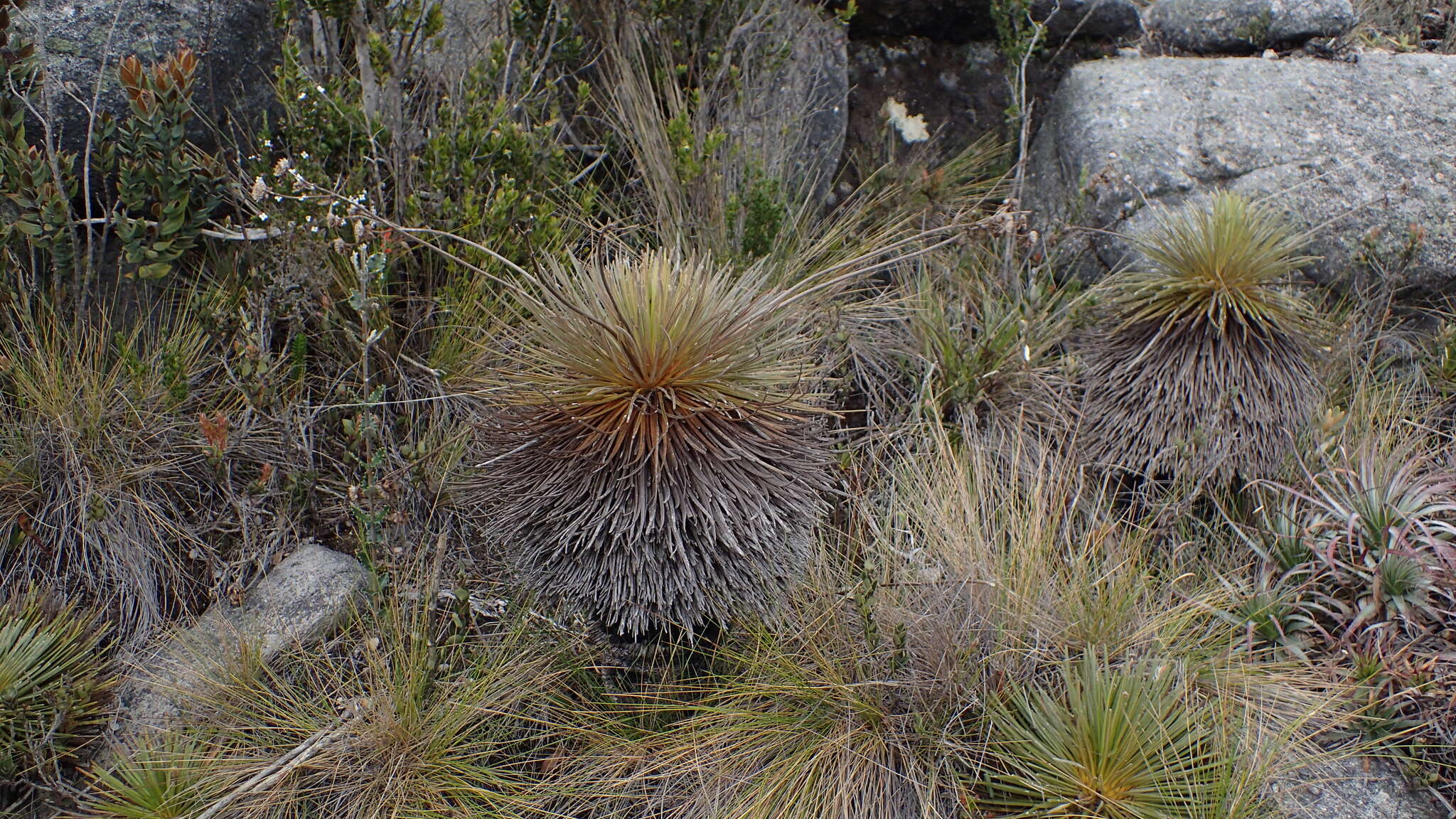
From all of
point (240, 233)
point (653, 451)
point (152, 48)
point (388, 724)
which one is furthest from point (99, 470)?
point (653, 451)

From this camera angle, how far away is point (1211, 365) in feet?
11.4

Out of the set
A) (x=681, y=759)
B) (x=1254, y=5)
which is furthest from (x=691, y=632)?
(x=1254, y=5)

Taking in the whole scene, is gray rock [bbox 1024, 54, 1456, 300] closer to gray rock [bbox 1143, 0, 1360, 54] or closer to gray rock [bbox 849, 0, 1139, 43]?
gray rock [bbox 1143, 0, 1360, 54]

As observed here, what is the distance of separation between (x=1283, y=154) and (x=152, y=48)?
4604 mm

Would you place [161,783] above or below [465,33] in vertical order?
below

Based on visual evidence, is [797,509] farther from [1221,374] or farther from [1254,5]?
[1254,5]

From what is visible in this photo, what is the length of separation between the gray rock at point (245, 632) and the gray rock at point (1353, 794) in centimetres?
266

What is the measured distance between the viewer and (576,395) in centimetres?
259

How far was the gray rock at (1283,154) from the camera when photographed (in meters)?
4.32

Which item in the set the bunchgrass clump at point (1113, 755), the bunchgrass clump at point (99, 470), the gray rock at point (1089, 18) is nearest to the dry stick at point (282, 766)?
the bunchgrass clump at point (99, 470)

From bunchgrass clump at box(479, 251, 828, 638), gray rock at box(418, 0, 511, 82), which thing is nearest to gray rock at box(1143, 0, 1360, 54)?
gray rock at box(418, 0, 511, 82)

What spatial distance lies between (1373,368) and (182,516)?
4.58 m

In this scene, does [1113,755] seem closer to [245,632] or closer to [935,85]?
[245,632]

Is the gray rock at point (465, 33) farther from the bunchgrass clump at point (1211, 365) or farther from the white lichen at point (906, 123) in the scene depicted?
the bunchgrass clump at point (1211, 365)
